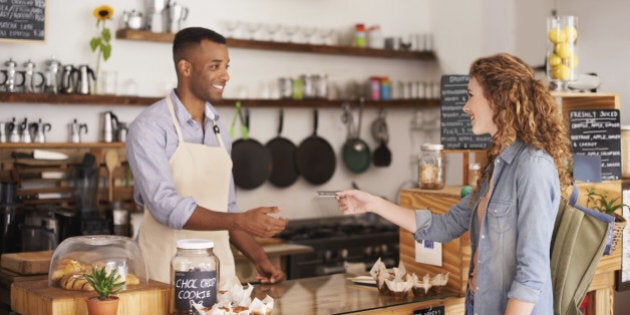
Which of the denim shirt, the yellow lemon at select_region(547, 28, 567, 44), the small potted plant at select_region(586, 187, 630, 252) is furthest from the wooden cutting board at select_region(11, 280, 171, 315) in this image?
the yellow lemon at select_region(547, 28, 567, 44)

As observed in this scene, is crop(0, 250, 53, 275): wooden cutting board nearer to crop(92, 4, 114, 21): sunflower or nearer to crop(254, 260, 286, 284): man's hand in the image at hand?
crop(254, 260, 286, 284): man's hand

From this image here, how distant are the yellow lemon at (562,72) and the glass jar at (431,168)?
75 cm

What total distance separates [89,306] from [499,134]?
1.40 meters

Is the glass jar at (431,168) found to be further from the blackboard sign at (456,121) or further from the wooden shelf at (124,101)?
the wooden shelf at (124,101)

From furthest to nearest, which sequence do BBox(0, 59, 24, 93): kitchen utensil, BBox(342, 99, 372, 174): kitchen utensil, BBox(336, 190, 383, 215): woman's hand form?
BBox(342, 99, 372, 174): kitchen utensil
BBox(0, 59, 24, 93): kitchen utensil
BBox(336, 190, 383, 215): woman's hand

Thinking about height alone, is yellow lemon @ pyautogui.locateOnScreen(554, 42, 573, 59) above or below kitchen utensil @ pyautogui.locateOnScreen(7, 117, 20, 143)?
above

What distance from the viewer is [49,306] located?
8.66ft

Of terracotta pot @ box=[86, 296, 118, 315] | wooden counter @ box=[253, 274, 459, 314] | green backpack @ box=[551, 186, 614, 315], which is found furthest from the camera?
wooden counter @ box=[253, 274, 459, 314]

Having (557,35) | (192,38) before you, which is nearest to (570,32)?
(557,35)

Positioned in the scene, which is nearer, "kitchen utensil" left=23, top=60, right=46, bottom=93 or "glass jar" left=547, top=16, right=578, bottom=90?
"glass jar" left=547, top=16, right=578, bottom=90

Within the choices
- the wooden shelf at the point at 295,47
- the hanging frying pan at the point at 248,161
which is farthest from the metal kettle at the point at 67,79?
the hanging frying pan at the point at 248,161

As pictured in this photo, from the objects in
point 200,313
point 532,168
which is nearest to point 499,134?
point 532,168

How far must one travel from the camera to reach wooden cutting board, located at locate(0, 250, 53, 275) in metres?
4.20

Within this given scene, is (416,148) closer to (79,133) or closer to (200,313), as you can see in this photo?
(79,133)
